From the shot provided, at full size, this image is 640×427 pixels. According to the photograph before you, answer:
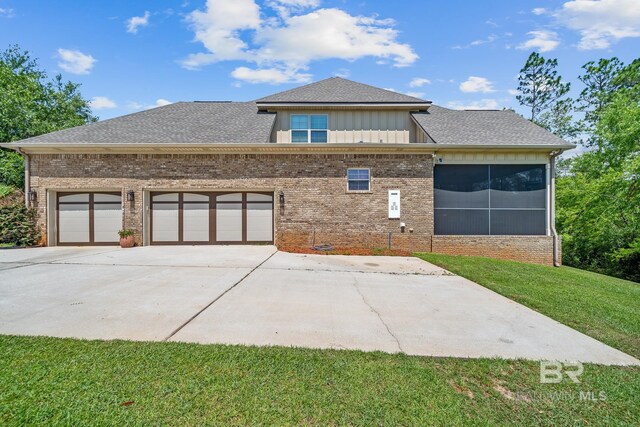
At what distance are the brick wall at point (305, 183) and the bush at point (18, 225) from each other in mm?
2058

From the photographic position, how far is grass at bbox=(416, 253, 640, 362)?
4.24 meters

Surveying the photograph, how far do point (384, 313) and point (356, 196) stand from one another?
24.9 ft

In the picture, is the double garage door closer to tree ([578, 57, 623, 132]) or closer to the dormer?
the dormer

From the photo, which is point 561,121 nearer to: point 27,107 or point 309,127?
point 309,127

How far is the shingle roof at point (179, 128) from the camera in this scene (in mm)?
11688

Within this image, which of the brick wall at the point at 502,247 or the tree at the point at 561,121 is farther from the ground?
the tree at the point at 561,121

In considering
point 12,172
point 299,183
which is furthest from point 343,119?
point 12,172

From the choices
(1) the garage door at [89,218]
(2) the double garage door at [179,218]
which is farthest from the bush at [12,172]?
(2) the double garage door at [179,218]

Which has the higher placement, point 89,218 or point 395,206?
point 395,206

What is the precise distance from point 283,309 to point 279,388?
2056 millimetres

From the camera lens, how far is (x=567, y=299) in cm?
586

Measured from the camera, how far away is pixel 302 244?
463 inches

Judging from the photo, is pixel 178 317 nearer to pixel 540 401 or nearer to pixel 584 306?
pixel 540 401

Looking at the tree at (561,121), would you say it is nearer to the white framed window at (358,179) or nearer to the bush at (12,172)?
the white framed window at (358,179)
